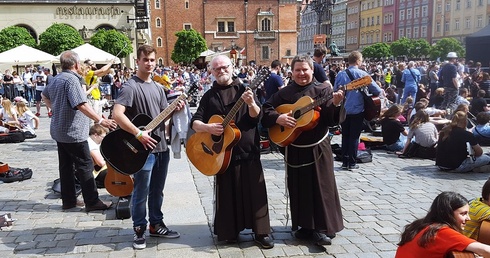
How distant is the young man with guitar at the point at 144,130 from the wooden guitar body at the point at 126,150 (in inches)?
0.9

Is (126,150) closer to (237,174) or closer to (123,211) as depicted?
(237,174)

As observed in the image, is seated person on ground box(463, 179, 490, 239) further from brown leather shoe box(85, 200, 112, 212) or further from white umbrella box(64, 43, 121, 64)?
white umbrella box(64, 43, 121, 64)

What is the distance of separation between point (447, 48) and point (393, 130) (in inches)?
2129

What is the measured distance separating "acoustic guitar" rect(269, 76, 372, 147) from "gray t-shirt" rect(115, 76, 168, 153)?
1.21 metres

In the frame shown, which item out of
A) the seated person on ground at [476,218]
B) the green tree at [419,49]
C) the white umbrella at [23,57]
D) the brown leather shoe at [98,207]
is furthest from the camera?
the green tree at [419,49]

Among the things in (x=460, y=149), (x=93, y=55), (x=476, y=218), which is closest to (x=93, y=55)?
(x=93, y=55)

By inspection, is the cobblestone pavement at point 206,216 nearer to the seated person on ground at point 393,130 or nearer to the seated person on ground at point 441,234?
the seated person on ground at point 393,130

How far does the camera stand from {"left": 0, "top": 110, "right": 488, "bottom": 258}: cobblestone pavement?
4.55 meters

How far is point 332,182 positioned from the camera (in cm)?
461

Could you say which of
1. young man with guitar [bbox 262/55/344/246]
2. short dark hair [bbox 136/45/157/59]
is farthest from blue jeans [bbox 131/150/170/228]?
young man with guitar [bbox 262/55/344/246]

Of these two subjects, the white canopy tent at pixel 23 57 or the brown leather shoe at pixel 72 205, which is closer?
the brown leather shoe at pixel 72 205

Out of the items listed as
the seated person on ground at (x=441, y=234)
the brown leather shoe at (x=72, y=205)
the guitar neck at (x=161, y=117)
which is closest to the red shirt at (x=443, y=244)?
the seated person on ground at (x=441, y=234)

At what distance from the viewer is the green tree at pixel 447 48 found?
5712cm

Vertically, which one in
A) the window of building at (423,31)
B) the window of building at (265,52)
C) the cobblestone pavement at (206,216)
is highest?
the window of building at (423,31)
